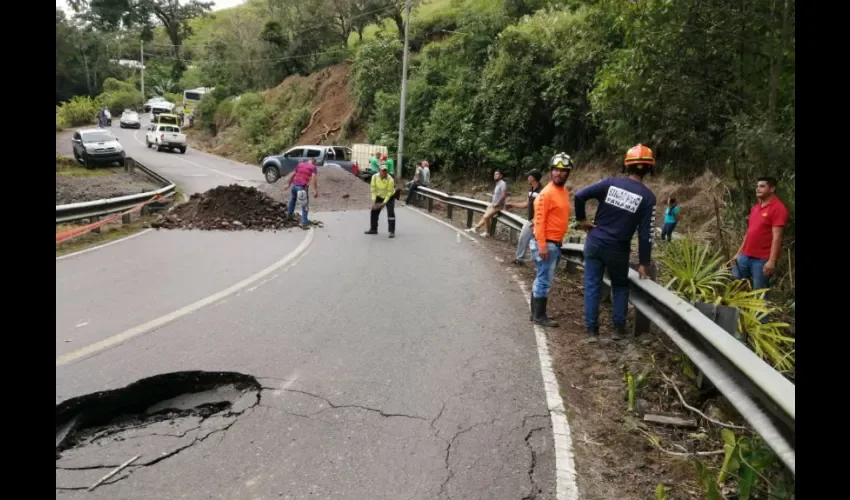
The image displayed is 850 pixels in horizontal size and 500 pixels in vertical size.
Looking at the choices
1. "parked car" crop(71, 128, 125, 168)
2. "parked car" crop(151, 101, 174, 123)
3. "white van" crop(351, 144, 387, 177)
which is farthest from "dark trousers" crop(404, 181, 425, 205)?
"parked car" crop(151, 101, 174, 123)

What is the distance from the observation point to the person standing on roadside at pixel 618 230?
581 centimetres

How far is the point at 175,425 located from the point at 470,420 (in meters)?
1.98

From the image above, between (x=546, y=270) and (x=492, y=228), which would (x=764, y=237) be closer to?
(x=546, y=270)

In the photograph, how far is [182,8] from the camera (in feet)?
297

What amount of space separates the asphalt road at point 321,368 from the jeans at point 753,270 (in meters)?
2.60

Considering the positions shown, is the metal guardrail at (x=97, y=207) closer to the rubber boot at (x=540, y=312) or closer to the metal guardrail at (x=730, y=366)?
the rubber boot at (x=540, y=312)

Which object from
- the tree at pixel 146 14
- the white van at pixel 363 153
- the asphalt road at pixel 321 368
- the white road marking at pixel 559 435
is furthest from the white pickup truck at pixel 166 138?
the tree at pixel 146 14

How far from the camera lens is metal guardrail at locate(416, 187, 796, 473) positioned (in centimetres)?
288

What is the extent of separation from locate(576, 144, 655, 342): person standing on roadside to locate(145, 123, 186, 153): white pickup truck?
40.7m

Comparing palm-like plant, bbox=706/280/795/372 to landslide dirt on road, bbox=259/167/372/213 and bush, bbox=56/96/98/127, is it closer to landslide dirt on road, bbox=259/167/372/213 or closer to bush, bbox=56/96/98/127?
landslide dirt on road, bbox=259/167/372/213

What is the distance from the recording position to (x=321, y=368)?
4.98m
